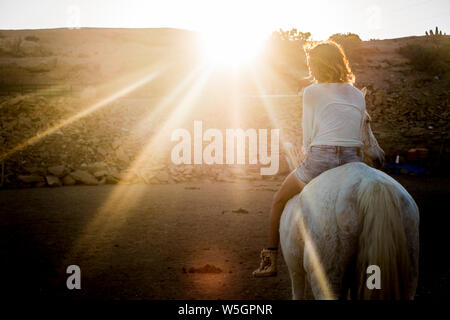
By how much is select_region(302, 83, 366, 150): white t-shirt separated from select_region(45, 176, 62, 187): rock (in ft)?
34.6

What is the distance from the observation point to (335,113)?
260cm

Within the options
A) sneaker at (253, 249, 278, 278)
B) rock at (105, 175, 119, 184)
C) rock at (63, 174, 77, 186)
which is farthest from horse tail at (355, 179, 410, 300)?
rock at (63, 174, 77, 186)

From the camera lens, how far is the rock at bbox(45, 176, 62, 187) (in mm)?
11227

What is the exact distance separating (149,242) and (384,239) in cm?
492

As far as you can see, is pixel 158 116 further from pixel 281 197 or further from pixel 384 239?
pixel 384 239

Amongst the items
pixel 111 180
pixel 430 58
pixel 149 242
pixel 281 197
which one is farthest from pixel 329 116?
pixel 430 58

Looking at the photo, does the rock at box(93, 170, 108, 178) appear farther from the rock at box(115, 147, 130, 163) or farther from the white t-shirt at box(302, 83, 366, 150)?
the white t-shirt at box(302, 83, 366, 150)

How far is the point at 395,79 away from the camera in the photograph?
30.2 metres

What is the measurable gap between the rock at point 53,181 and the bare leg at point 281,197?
32.6ft

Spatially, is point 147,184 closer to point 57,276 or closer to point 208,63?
point 57,276

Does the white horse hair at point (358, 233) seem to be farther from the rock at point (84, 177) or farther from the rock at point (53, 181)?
the rock at point (53, 181)

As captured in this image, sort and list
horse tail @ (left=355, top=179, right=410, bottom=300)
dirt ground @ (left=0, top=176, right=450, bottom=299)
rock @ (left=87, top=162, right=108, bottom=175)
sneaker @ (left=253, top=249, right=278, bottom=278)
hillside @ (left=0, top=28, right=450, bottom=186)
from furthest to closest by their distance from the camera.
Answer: hillside @ (left=0, top=28, right=450, bottom=186), rock @ (left=87, top=162, right=108, bottom=175), dirt ground @ (left=0, top=176, right=450, bottom=299), sneaker @ (left=253, top=249, right=278, bottom=278), horse tail @ (left=355, top=179, right=410, bottom=300)

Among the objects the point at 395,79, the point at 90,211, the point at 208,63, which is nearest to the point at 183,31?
the point at 208,63
